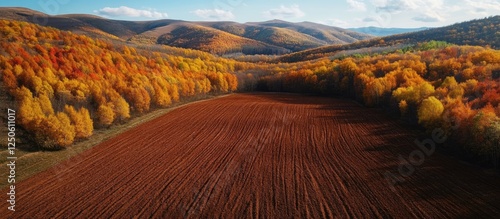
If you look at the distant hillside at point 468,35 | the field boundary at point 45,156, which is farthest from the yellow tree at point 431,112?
the distant hillside at point 468,35

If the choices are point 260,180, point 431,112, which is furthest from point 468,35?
point 260,180

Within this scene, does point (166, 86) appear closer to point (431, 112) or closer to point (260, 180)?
point (260, 180)

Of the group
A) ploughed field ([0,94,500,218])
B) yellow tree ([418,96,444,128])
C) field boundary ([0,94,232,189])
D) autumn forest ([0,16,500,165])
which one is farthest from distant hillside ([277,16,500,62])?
field boundary ([0,94,232,189])

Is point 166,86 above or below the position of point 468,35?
below

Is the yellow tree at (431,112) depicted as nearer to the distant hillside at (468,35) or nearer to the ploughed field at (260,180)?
the ploughed field at (260,180)

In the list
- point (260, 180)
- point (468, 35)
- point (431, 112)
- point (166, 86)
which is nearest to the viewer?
point (260, 180)

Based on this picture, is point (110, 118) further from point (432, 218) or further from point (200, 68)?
point (200, 68)

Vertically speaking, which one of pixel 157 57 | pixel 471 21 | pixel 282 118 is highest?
pixel 471 21

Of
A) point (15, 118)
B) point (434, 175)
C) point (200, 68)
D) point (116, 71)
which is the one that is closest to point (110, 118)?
point (15, 118)
